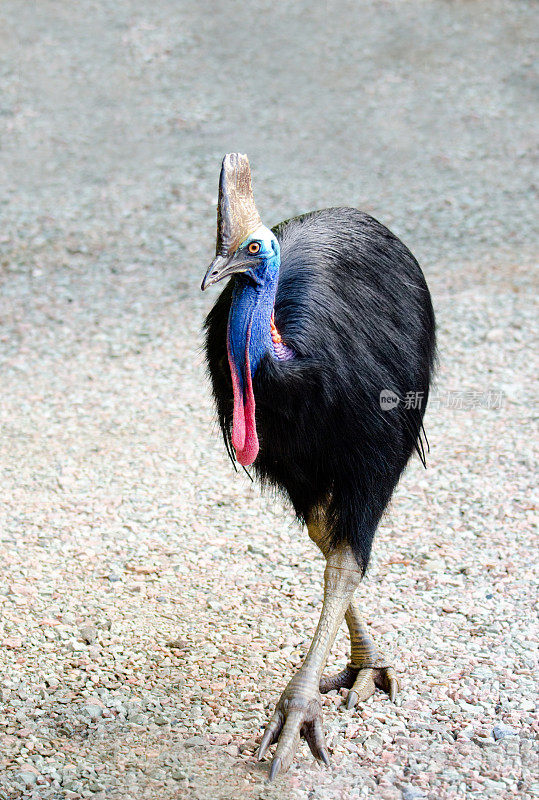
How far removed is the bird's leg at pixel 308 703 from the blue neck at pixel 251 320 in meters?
0.70

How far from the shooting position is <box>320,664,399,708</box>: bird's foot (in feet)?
9.72

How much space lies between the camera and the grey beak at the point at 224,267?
7.57 ft

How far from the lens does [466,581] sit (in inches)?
142

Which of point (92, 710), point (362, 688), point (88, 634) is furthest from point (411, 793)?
point (88, 634)

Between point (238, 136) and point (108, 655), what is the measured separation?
20.0 feet

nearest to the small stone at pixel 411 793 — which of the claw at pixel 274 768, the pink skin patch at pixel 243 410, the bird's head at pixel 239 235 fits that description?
the claw at pixel 274 768

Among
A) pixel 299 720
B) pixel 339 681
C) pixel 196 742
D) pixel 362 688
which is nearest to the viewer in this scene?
pixel 299 720

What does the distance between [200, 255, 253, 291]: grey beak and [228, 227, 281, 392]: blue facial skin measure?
0.6 inches

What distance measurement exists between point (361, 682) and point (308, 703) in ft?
1.21

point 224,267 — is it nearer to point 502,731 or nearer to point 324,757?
point 324,757

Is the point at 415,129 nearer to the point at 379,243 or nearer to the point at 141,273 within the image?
the point at 141,273

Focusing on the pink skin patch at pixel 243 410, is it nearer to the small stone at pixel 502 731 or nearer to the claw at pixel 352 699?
the claw at pixel 352 699

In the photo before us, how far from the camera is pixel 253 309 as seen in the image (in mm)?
2412

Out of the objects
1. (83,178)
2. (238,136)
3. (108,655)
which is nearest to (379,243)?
(108,655)
